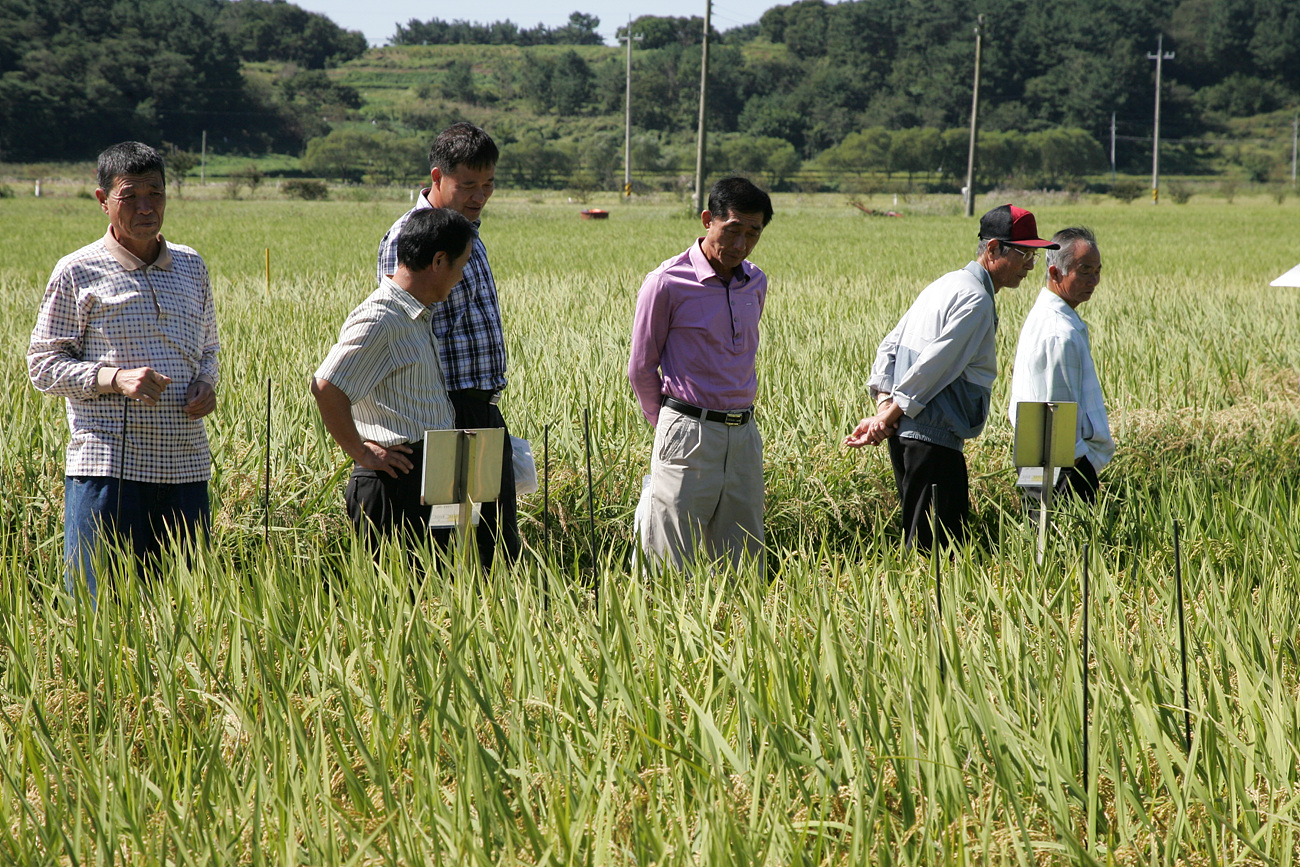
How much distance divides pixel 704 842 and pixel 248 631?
1085 millimetres

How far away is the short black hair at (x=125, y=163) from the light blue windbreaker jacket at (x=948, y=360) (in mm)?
2214

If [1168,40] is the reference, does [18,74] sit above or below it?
below

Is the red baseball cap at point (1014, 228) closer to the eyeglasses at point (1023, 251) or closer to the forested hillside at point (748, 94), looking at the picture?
the eyeglasses at point (1023, 251)

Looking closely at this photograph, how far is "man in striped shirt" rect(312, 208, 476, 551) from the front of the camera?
2650 millimetres

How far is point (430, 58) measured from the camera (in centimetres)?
13700

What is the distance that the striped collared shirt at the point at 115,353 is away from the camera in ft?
8.85

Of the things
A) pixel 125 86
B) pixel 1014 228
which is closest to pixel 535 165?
pixel 125 86

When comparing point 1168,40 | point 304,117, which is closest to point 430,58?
point 304,117

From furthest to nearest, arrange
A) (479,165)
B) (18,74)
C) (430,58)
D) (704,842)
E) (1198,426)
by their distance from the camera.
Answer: (430,58) → (18,74) → (1198,426) → (479,165) → (704,842)

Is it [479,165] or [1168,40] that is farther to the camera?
[1168,40]

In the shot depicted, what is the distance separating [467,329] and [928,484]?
156 centimetres

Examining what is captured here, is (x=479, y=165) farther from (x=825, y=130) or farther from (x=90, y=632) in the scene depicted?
(x=825, y=130)

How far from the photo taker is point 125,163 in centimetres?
268

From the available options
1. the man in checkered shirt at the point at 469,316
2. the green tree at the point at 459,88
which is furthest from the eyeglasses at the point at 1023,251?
the green tree at the point at 459,88
